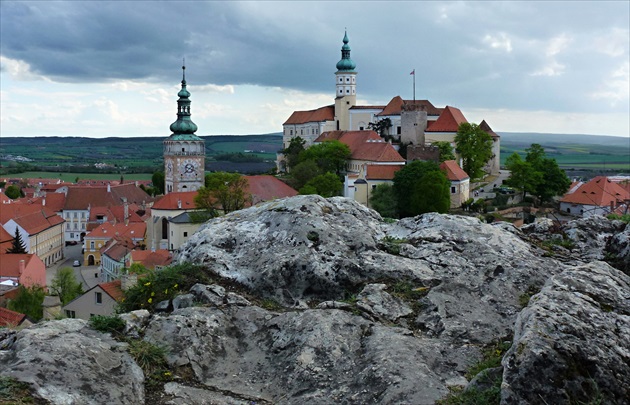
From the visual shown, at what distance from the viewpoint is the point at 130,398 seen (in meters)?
7.14

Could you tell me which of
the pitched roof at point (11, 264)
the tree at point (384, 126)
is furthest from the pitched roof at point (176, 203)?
→ the tree at point (384, 126)

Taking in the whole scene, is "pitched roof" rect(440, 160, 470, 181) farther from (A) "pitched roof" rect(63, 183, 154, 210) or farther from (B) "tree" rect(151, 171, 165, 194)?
(B) "tree" rect(151, 171, 165, 194)

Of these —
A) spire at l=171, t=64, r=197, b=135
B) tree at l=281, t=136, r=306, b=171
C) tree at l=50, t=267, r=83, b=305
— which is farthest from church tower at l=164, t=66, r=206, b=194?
tree at l=50, t=267, r=83, b=305

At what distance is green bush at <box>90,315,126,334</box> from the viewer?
8.41m

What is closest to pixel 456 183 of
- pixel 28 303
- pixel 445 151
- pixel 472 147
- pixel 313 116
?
pixel 445 151

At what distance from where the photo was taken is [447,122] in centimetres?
8444

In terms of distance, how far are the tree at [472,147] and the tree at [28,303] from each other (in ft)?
166

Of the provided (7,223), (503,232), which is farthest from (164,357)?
(7,223)

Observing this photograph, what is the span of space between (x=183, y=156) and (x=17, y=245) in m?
29.4

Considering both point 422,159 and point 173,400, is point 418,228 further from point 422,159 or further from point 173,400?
point 422,159

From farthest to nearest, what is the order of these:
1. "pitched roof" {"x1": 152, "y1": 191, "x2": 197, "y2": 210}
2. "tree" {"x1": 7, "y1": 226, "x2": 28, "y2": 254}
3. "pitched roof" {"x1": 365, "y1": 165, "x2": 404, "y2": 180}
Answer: "pitched roof" {"x1": 152, "y1": 191, "x2": 197, "y2": 210}
"tree" {"x1": 7, "y1": 226, "x2": 28, "y2": 254}
"pitched roof" {"x1": 365, "y1": 165, "x2": 404, "y2": 180}

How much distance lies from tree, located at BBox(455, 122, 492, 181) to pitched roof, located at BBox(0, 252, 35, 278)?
47.3 metres

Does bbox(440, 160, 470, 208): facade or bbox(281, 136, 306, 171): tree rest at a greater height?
bbox(281, 136, 306, 171): tree

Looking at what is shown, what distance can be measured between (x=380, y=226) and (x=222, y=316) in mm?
3948
